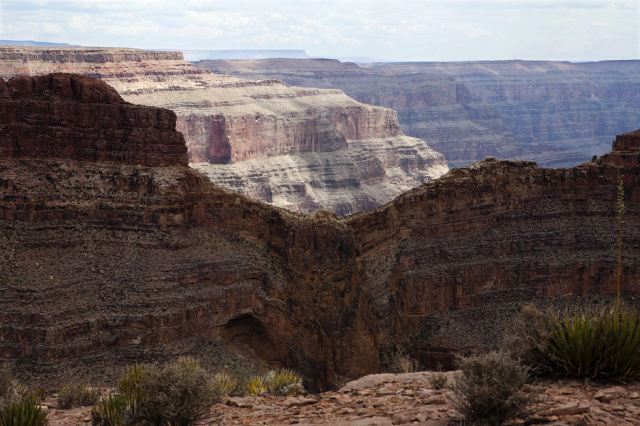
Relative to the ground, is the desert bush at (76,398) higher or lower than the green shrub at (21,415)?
lower

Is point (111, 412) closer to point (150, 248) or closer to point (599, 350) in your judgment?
point (599, 350)

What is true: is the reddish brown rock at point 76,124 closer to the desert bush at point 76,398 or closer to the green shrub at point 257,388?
the desert bush at point 76,398

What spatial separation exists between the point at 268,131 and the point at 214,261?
331ft

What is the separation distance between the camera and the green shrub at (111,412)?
19.0 metres

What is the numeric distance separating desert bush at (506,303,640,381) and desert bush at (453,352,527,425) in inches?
69.8

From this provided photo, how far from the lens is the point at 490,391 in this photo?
16.2 metres

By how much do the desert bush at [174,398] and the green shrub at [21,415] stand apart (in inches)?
77.6

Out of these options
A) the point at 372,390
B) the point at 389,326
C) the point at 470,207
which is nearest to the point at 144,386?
the point at 372,390

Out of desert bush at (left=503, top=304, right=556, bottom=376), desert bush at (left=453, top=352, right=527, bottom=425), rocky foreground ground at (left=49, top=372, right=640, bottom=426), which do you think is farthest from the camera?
desert bush at (left=503, top=304, right=556, bottom=376)

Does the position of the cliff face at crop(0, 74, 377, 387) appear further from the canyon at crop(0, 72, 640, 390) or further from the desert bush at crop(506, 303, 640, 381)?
the desert bush at crop(506, 303, 640, 381)

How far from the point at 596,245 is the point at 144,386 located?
3703 cm

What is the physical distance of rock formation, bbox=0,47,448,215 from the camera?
130000mm

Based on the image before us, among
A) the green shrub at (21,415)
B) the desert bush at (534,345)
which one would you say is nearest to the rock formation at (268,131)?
the green shrub at (21,415)

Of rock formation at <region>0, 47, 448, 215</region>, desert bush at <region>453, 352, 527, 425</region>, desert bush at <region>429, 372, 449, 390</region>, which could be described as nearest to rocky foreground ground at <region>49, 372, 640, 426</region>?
desert bush at <region>429, 372, 449, 390</region>
